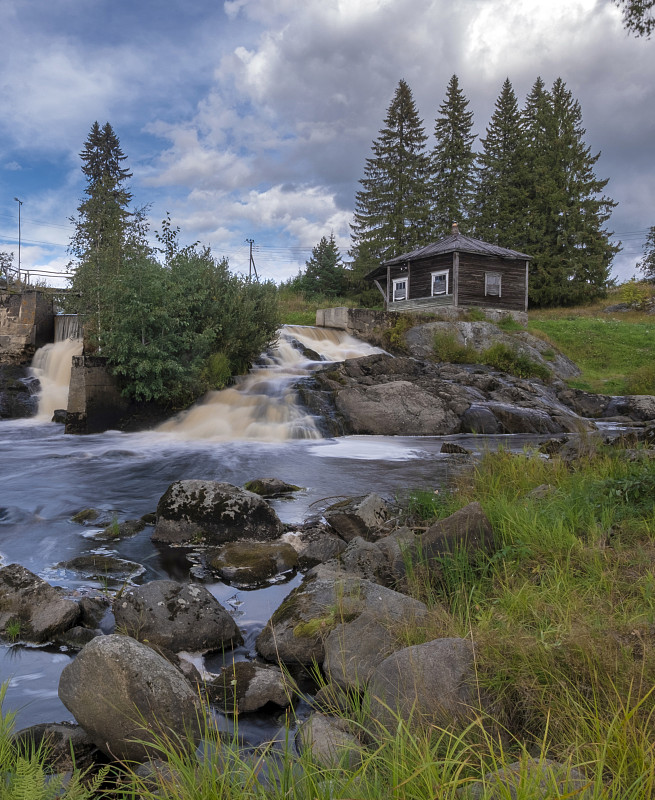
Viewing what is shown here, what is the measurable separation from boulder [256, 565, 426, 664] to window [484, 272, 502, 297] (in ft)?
99.8

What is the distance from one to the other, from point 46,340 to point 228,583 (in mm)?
18713

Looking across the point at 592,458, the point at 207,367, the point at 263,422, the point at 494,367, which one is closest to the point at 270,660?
the point at 592,458

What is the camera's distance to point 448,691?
9.02ft

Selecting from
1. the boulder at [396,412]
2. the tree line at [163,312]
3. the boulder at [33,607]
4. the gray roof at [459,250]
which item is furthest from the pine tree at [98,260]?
the gray roof at [459,250]

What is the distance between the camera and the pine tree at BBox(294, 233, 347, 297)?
44750 millimetres

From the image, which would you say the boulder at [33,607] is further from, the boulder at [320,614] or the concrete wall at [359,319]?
the concrete wall at [359,319]

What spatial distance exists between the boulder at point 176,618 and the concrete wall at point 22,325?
18567 millimetres

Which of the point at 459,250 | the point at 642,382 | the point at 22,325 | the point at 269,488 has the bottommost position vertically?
the point at 269,488

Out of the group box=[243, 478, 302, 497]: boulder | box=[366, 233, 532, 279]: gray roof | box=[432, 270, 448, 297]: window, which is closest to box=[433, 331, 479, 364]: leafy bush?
box=[432, 270, 448, 297]: window

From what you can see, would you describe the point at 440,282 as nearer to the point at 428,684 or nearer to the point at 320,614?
the point at 320,614

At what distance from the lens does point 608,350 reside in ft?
93.1

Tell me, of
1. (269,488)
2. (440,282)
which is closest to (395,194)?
(440,282)

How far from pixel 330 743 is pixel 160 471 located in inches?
364

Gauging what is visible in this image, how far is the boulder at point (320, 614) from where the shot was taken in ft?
12.7
